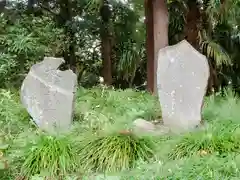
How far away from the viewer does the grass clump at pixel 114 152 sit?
4.60m

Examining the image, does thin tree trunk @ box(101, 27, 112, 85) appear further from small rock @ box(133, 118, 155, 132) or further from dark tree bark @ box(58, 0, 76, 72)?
small rock @ box(133, 118, 155, 132)

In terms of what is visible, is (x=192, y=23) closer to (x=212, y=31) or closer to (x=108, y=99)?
(x=212, y=31)

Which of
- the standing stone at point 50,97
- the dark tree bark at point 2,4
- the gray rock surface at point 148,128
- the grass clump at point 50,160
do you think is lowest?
the grass clump at point 50,160

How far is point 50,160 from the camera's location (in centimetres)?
462

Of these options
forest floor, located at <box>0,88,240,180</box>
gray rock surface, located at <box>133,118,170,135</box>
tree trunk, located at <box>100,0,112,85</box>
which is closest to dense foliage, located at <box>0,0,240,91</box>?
tree trunk, located at <box>100,0,112,85</box>

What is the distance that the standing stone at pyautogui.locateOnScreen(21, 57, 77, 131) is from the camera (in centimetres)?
584

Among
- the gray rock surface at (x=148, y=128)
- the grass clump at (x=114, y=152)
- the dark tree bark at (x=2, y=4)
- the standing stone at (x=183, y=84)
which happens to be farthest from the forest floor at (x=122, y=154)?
the dark tree bark at (x=2, y=4)

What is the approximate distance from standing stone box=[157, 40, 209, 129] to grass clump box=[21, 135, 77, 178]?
1540 mm

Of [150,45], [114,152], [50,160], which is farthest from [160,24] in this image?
[50,160]

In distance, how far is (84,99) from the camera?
750 centimetres

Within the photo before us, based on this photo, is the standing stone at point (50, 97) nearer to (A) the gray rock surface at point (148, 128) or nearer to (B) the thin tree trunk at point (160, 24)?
(A) the gray rock surface at point (148, 128)

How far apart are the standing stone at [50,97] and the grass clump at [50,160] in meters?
0.99

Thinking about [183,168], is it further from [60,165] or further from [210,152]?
[60,165]

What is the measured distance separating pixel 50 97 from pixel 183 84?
1.77 metres
